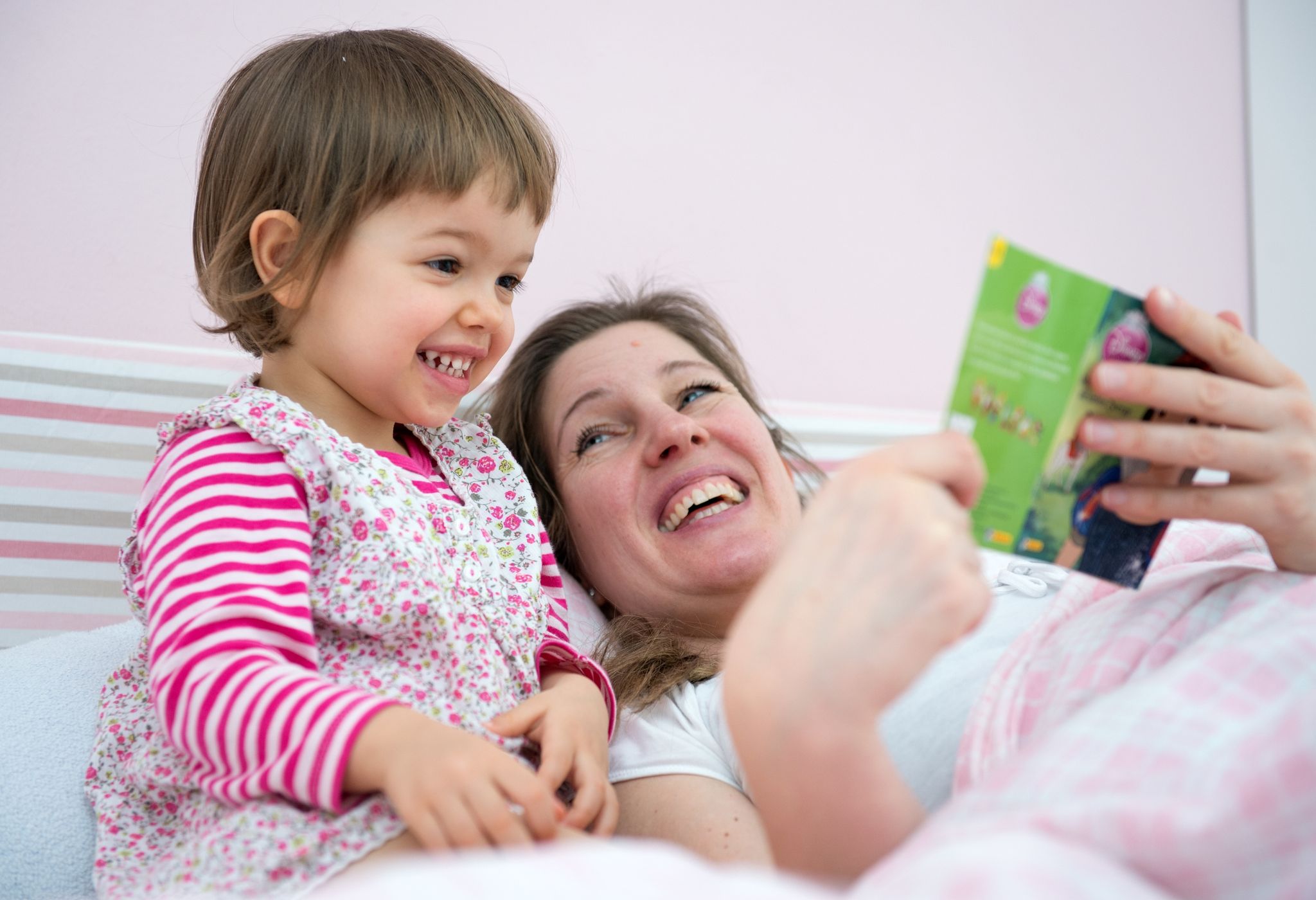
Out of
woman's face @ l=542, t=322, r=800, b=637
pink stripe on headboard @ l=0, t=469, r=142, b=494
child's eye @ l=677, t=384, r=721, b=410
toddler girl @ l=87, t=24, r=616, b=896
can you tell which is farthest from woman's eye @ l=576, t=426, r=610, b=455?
pink stripe on headboard @ l=0, t=469, r=142, b=494

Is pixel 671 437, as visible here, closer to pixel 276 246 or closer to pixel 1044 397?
pixel 276 246

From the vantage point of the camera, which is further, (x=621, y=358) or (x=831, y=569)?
(x=621, y=358)

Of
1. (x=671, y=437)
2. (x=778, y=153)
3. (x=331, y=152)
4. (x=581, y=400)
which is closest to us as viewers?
(x=331, y=152)

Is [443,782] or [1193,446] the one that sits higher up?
[1193,446]

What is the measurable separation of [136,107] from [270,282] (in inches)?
32.0

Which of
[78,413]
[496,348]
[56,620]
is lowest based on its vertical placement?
[56,620]

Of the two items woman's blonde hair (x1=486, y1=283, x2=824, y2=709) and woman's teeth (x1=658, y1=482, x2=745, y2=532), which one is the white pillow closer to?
woman's blonde hair (x1=486, y1=283, x2=824, y2=709)

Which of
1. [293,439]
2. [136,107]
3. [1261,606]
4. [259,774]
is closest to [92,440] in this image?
[136,107]

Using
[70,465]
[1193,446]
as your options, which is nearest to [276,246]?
[70,465]

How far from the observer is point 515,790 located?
74 cm

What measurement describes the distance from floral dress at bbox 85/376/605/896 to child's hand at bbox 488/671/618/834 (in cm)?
3

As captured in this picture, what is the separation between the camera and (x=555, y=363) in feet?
5.07

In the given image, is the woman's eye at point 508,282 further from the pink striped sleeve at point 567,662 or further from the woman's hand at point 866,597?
the woman's hand at point 866,597

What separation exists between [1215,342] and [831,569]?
0.38 metres
